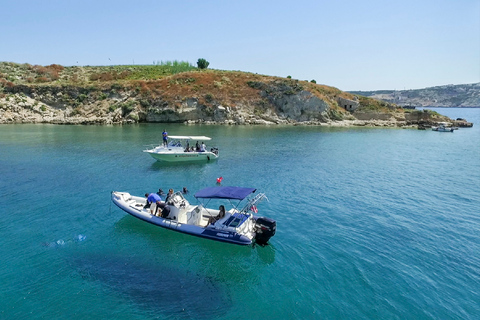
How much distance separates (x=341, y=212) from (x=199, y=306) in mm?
15463

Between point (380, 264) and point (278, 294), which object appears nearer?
point (278, 294)

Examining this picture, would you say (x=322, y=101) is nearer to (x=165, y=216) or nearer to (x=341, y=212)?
(x=341, y=212)

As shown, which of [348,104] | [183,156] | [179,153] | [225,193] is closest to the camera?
[225,193]

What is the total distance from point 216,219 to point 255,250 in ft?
10.7

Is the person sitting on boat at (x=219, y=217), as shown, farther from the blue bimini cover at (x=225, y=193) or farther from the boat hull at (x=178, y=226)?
the blue bimini cover at (x=225, y=193)

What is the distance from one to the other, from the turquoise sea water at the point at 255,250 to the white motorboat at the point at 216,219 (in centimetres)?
86

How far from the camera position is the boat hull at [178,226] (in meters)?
19.0

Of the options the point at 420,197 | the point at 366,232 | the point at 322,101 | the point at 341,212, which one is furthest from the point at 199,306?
the point at 322,101

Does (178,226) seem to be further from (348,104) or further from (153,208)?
(348,104)

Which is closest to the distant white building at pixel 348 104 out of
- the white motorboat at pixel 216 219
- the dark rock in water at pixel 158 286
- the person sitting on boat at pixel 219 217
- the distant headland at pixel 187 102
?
the distant headland at pixel 187 102

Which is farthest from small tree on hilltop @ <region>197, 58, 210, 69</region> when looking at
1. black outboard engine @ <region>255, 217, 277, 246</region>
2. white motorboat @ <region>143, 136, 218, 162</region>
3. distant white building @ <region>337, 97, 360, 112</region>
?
black outboard engine @ <region>255, 217, 277, 246</region>

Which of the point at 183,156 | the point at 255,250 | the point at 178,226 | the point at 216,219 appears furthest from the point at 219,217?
the point at 183,156

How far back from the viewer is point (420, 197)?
96.3 ft

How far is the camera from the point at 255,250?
767 inches
